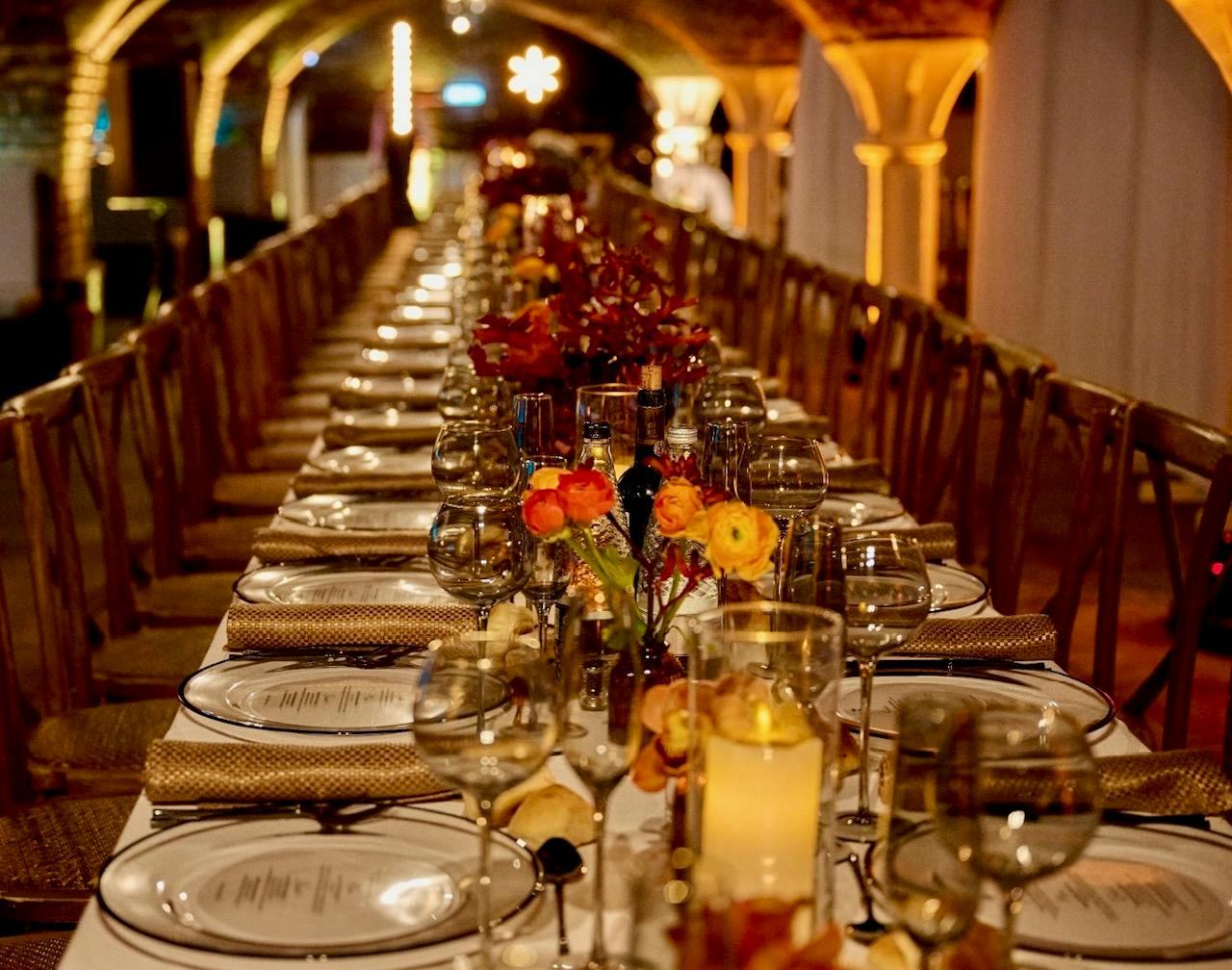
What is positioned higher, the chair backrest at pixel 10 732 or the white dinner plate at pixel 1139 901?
the white dinner plate at pixel 1139 901

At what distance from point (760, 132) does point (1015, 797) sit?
16876 mm

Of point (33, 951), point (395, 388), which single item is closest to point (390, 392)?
point (395, 388)

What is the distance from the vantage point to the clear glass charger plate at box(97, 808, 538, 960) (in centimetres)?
131

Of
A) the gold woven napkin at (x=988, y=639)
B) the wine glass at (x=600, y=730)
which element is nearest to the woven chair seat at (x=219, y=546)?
the gold woven napkin at (x=988, y=639)

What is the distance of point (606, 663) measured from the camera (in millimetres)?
1528

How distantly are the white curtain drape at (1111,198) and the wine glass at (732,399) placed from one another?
391 cm

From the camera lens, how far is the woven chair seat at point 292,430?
16.9ft

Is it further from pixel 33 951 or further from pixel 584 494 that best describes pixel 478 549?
pixel 33 951

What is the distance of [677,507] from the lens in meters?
1.63

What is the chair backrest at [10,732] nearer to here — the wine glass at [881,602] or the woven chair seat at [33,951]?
the woven chair seat at [33,951]

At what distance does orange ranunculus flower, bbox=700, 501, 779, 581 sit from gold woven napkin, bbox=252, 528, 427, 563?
40.4 inches

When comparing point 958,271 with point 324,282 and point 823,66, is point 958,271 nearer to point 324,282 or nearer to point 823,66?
point 823,66

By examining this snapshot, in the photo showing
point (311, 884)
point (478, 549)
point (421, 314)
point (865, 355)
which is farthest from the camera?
point (421, 314)

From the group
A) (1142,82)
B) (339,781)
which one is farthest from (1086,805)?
(1142,82)
